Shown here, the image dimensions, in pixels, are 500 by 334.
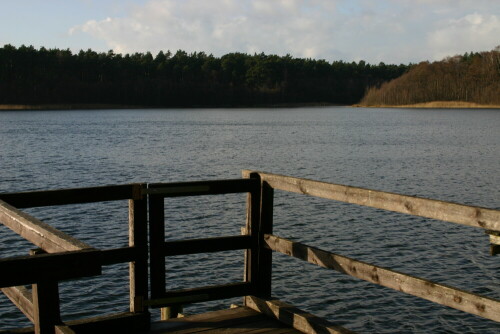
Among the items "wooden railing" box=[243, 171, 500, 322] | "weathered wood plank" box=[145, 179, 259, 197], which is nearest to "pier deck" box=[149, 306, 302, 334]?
"wooden railing" box=[243, 171, 500, 322]

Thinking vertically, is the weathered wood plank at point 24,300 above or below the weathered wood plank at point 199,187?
below

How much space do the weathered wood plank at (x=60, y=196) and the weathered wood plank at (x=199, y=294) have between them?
1.10 meters

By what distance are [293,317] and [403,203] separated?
1.70m

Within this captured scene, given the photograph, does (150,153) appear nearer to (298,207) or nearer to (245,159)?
(245,159)

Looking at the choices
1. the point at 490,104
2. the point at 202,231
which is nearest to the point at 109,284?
the point at 202,231

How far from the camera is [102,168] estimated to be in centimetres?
4272

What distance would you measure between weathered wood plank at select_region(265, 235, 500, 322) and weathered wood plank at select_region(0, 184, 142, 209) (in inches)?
69.5

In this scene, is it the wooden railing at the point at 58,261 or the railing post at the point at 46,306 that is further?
the railing post at the point at 46,306

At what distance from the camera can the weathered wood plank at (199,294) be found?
20.7 ft

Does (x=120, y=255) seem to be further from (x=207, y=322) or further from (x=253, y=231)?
→ (x=253, y=231)

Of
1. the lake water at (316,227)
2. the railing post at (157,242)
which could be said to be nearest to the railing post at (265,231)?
the railing post at (157,242)

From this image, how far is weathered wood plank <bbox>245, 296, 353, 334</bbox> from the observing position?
5793mm

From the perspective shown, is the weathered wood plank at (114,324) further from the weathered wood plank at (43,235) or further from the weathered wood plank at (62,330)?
the weathered wood plank at (62,330)

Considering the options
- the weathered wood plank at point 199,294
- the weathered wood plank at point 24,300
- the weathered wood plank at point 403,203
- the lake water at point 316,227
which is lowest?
the lake water at point 316,227
